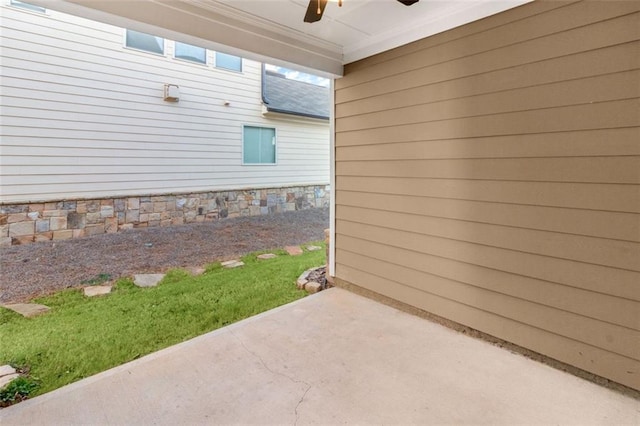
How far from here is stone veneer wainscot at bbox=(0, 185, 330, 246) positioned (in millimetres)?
4984

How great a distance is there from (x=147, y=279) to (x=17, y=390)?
2079 mm

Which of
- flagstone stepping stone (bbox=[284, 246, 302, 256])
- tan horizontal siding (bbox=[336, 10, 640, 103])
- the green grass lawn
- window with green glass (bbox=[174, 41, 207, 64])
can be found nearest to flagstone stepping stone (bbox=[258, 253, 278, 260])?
flagstone stepping stone (bbox=[284, 246, 302, 256])

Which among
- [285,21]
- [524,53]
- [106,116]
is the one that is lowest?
[524,53]

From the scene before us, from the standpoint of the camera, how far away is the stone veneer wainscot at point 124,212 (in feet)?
16.4

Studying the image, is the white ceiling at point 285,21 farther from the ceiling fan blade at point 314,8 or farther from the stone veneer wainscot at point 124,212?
the stone veneer wainscot at point 124,212

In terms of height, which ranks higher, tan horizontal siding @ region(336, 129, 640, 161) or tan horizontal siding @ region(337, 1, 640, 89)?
tan horizontal siding @ region(337, 1, 640, 89)

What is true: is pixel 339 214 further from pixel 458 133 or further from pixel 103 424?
pixel 103 424

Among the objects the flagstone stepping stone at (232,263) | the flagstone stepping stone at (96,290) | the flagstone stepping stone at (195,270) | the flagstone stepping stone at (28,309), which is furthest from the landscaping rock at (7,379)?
the flagstone stepping stone at (232,263)

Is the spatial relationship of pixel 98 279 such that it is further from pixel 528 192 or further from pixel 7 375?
pixel 528 192

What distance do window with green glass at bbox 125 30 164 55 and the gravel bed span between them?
348cm

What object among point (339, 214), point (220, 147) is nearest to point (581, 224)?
point (339, 214)

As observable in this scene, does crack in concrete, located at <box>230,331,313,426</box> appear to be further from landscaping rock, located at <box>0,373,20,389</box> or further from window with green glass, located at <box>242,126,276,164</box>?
window with green glass, located at <box>242,126,276,164</box>

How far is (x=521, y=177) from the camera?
212 cm

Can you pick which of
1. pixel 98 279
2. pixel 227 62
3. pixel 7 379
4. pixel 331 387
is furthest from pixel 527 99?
pixel 227 62
